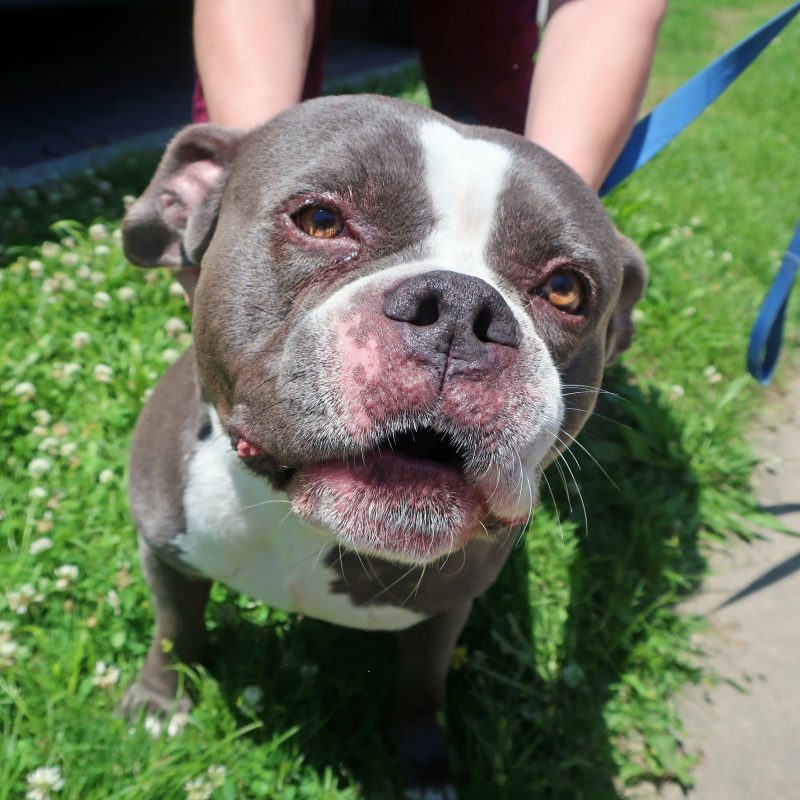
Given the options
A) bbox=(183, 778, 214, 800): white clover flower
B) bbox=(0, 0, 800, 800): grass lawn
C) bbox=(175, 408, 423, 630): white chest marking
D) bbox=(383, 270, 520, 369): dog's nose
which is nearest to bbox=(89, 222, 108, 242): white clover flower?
bbox=(0, 0, 800, 800): grass lawn

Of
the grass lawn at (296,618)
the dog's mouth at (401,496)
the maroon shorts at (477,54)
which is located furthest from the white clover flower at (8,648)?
the maroon shorts at (477,54)

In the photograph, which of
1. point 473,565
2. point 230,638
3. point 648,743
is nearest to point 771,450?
point 648,743

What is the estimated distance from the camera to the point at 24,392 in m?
3.07

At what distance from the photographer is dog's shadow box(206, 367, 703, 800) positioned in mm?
2367

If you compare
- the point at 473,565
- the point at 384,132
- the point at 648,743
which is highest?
the point at 384,132

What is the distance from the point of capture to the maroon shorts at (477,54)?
3311 millimetres

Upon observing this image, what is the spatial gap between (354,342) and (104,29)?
7622 millimetres

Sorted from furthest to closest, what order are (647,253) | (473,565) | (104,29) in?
(104,29) → (647,253) → (473,565)

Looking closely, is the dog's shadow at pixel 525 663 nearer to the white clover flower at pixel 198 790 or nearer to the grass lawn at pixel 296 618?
the grass lawn at pixel 296 618

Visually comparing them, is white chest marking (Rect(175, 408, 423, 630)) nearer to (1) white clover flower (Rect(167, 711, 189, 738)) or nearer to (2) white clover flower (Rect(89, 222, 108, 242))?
(1) white clover flower (Rect(167, 711, 189, 738))

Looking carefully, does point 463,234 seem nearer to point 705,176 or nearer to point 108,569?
point 108,569

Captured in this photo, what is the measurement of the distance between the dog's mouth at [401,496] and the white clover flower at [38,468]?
171 cm

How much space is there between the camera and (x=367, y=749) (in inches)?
94.4

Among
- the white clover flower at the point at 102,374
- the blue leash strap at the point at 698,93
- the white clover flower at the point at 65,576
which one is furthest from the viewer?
the white clover flower at the point at 102,374
